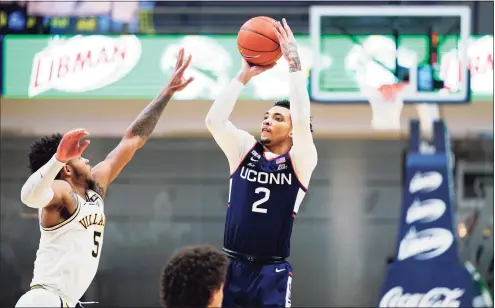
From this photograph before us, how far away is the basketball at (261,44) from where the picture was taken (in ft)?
17.5

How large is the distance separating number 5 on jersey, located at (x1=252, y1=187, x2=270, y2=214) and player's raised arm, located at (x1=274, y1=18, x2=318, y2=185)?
23 cm

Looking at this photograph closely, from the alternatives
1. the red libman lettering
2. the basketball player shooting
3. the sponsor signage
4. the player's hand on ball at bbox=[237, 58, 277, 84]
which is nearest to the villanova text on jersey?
the basketball player shooting

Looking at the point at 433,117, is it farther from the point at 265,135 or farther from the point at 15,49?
the point at 15,49

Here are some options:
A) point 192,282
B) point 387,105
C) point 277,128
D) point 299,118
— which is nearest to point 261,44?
point 277,128

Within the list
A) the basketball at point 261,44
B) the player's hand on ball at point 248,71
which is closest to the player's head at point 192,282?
the player's hand on ball at point 248,71

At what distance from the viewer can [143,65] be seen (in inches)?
300

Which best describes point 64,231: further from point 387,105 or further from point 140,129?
point 387,105

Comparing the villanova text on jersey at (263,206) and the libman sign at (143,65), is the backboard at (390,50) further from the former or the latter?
the villanova text on jersey at (263,206)

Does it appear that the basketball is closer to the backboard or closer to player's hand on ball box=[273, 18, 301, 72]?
player's hand on ball box=[273, 18, 301, 72]

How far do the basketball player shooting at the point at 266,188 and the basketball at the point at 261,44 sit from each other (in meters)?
0.22

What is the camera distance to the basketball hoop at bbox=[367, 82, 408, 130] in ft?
24.1

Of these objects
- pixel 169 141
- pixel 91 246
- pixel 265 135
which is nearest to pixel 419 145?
pixel 169 141

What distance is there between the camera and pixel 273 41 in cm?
535

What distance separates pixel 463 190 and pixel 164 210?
108 inches
